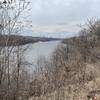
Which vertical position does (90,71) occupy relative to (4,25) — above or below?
below

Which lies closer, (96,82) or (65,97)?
(65,97)

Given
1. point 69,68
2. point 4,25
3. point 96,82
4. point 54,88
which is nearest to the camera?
point 4,25

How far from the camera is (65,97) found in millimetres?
9398

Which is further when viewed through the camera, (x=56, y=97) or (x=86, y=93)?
(x=86, y=93)

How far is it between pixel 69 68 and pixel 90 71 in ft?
3.45

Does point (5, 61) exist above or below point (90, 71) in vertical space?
above

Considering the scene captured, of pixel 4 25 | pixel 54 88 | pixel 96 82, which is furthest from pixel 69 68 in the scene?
pixel 4 25

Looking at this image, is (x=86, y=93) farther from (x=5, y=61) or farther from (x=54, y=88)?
(x=5, y=61)

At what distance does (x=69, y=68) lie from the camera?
15266 millimetres

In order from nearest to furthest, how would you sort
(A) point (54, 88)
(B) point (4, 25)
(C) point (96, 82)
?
(B) point (4, 25)
(A) point (54, 88)
(C) point (96, 82)

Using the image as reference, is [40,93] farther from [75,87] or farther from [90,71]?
[90,71]

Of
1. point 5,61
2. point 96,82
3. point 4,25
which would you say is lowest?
point 96,82

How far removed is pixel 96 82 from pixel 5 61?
4.68 m

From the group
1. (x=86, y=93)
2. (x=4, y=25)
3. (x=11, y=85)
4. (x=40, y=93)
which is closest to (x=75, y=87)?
(x=86, y=93)
